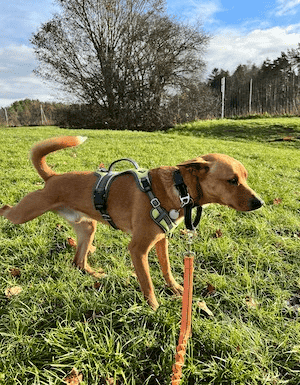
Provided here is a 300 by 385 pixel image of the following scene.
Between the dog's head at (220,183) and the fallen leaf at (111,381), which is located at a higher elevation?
the dog's head at (220,183)

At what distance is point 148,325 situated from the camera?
211 centimetres

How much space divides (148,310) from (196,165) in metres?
1.21

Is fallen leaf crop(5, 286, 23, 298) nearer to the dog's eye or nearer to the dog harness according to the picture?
the dog harness

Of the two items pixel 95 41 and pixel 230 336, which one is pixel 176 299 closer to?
pixel 230 336

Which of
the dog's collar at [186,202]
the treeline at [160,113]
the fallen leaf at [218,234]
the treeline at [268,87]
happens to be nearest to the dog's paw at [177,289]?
the dog's collar at [186,202]

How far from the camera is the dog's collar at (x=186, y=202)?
1986 millimetres

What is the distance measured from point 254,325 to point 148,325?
2.73ft

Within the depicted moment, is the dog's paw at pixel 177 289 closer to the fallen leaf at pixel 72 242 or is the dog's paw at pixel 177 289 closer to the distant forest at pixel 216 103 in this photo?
the fallen leaf at pixel 72 242

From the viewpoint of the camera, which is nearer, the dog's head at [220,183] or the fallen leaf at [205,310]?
the dog's head at [220,183]

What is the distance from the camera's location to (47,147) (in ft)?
8.34

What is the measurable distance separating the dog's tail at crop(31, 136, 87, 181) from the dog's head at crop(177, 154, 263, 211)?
1.05 meters

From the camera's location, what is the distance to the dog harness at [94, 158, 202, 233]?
2.05 meters

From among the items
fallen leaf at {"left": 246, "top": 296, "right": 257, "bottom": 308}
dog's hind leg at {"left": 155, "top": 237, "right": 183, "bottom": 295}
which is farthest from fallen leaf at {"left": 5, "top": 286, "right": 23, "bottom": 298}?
fallen leaf at {"left": 246, "top": 296, "right": 257, "bottom": 308}

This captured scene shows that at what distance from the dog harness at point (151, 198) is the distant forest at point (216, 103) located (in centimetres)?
2177
